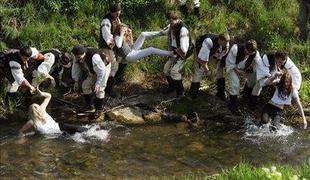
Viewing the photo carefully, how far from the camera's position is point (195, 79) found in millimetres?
10797

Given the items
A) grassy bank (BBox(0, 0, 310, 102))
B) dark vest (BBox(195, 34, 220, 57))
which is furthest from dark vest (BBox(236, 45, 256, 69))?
grassy bank (BBox(0, 0, 310, 102))

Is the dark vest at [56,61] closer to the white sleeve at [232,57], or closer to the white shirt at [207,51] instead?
the white shirt at [207,51]

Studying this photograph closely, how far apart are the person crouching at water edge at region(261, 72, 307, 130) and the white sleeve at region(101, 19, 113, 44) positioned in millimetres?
3002

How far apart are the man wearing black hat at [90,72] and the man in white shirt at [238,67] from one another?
2129mm

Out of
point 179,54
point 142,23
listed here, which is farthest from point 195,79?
point 142,23

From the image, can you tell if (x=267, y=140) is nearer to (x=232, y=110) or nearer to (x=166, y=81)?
(x=232, y=110)

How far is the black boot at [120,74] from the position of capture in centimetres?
1112

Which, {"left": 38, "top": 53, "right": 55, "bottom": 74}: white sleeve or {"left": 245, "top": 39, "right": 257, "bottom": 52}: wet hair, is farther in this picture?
{"left": 38, "top": 53, "right": 55, "bottom": 74}: white sleeve

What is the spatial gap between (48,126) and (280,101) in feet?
12.6

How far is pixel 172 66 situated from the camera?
10.8 metres

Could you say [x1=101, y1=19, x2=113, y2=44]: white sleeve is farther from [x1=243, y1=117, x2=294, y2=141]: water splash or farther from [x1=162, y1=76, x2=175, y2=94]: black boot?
[x1=243, y1=117, x2=294, y2=141]: water splash

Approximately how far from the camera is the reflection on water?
28.2ft

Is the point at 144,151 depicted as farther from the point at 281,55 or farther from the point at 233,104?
the point at 281,55

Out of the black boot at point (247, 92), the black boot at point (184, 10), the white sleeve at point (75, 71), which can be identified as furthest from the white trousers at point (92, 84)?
the black boot at point (184, 10)
